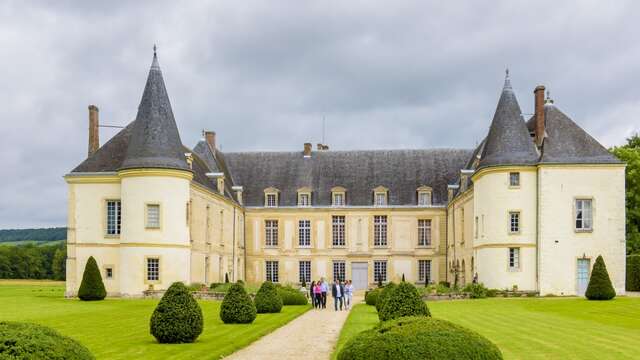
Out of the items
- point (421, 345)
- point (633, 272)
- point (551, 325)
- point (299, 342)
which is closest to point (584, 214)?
point (633, 272)

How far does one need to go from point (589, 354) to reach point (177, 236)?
70.1ft

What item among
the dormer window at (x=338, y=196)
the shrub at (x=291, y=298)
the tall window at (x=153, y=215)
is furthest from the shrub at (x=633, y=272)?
the tall window at (x=153, y=215)

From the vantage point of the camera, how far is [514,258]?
30.6 m

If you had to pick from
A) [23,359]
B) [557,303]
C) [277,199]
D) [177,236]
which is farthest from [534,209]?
[23,359]

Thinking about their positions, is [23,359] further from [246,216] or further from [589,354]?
[246,216]

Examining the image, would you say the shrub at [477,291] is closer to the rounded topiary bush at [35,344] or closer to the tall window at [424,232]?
the tall window at [424,232]

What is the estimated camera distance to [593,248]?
30.0 m

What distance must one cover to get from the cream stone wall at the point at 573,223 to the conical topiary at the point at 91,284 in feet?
56.9

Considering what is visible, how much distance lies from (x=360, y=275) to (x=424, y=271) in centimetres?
366

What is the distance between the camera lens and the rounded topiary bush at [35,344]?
653 centimetres

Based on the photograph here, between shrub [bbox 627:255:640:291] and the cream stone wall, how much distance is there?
16.7ft

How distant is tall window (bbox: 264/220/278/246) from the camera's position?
44156mm

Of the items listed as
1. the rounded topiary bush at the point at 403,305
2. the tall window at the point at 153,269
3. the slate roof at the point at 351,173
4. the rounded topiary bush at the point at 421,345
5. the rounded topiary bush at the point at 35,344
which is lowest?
the tall window at the point at 153,269

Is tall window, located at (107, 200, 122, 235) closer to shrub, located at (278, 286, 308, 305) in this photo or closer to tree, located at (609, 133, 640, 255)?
shrub, located at (278, 286, 308, 305)
